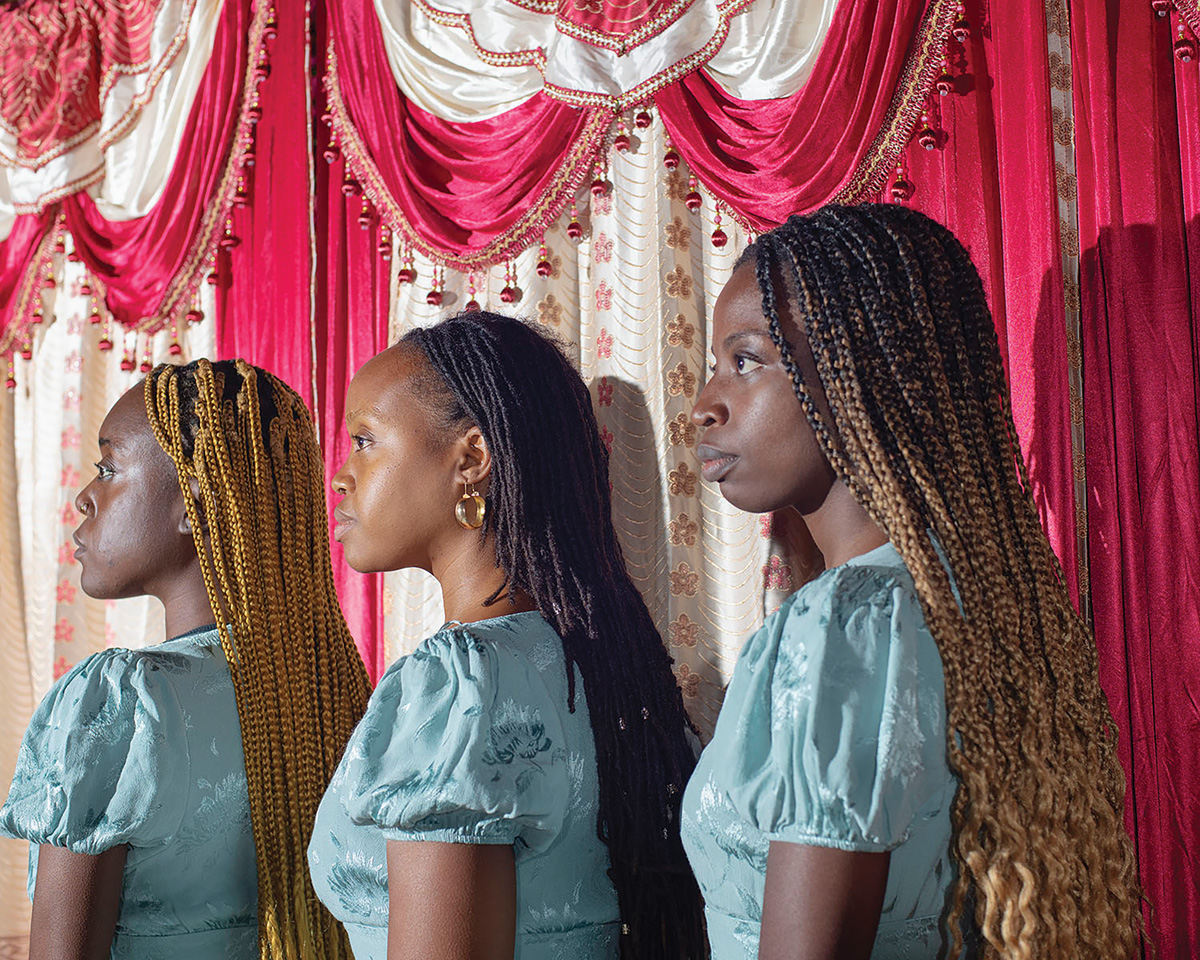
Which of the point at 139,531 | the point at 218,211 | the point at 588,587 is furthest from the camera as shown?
the point at 218,211

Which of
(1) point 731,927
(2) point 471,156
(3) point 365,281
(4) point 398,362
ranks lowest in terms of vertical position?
(1) point 731,927

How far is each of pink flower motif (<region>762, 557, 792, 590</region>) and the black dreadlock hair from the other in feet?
1.53

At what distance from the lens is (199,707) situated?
6.29ft

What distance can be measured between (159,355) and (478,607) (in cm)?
191

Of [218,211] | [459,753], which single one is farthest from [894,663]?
[218,211]

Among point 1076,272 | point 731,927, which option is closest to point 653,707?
point 731,927

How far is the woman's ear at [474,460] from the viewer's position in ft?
5.96

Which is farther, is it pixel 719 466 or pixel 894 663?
pixel 719 466

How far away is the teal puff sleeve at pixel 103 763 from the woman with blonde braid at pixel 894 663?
0.87 meters

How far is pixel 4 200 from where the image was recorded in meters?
3.56

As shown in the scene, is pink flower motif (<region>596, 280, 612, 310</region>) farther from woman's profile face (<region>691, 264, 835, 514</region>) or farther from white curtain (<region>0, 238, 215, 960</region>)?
white curtain (<region>0, 238, 215, 960</region>)

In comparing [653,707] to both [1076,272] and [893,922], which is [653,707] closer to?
[893,922]

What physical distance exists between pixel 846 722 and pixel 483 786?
0.50m

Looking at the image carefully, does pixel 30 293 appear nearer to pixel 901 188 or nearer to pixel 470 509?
pixel 470 509
